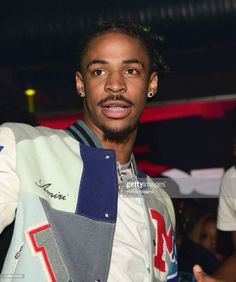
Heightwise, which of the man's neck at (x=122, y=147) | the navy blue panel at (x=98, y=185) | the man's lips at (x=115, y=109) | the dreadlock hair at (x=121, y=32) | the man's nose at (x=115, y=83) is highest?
the dreadlock hair at (x=121, y=32)

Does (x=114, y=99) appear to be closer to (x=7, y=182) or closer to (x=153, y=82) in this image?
(x=153, y=82)

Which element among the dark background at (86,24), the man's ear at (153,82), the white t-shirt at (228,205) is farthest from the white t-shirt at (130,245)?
the dark background at (86,24)

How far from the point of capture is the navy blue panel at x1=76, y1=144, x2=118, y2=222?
1.66m

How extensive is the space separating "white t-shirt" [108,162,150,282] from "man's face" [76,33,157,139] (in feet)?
0.99

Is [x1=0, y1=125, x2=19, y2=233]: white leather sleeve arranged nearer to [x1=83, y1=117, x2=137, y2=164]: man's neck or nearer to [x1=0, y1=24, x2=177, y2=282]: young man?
[x1=0, y1=24, x2=177, y2=282]: young man

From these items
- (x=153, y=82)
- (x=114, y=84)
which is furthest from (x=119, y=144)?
(x=153, y=82)

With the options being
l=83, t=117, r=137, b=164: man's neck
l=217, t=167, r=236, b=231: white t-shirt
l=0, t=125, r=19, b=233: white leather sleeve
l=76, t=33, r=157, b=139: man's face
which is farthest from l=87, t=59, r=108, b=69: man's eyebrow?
l=217, t=167, r=236, b=231: white t-shirt

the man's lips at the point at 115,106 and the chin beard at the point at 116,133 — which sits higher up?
the man's lips at the point at 115,106

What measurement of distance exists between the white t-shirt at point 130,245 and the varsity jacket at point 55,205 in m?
0.05

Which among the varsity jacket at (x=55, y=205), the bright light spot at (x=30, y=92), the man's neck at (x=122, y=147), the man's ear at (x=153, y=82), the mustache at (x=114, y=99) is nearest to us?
the varsity jacket at (x=55, y=205)

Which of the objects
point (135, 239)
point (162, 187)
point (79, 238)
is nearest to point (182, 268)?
point (162, 187)

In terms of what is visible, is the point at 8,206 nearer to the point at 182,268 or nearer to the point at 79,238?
the point at 79,238

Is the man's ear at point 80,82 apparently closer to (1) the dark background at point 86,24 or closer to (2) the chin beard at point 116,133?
(2) the chin beard at point 116,133

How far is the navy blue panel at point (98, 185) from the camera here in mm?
1656
